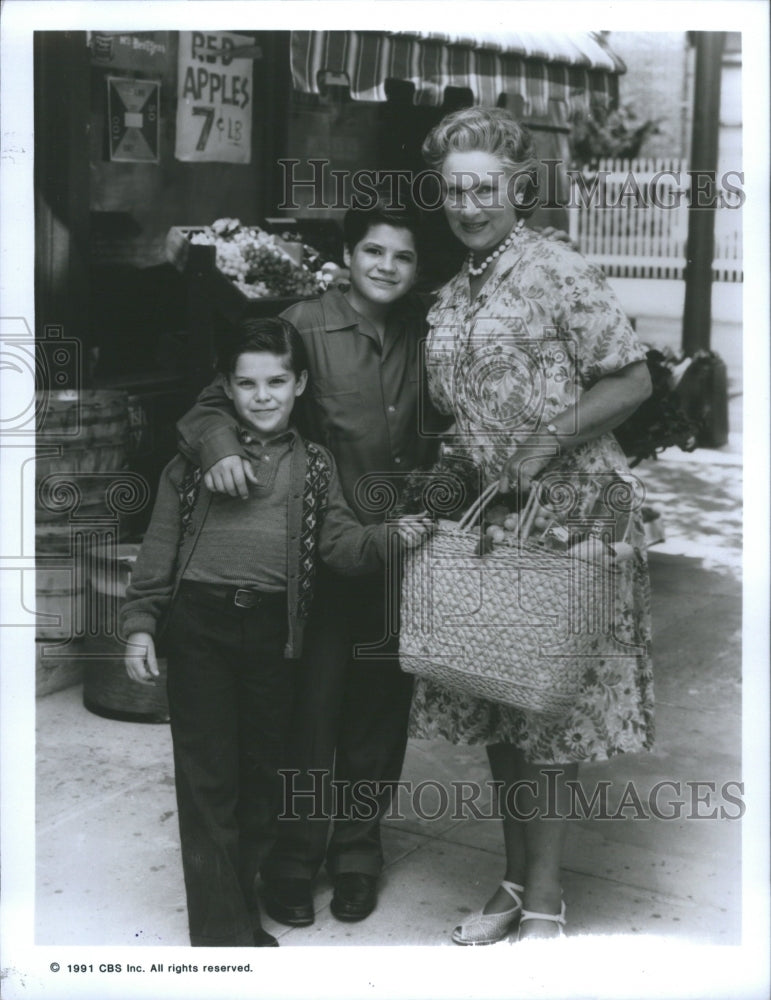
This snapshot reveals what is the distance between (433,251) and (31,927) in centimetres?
228

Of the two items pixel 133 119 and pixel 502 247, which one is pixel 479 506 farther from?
pixel 133 119

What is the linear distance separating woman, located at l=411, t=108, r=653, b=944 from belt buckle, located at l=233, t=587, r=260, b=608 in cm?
59

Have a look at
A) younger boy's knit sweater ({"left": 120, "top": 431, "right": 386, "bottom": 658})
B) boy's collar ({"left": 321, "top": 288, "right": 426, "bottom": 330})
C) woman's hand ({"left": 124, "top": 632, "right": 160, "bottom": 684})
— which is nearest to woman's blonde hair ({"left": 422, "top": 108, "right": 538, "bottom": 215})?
boy's collar ({"left": 321, "top": 288, "right": 426, "bottom": 330})

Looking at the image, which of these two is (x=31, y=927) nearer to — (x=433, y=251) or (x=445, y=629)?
(x=445, y=629)

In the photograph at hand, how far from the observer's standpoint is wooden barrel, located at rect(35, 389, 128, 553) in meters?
5.03

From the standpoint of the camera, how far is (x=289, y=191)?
668 cm

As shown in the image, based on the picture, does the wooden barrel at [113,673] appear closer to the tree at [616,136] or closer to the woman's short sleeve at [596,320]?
the woman's short sleeve at [596,320]

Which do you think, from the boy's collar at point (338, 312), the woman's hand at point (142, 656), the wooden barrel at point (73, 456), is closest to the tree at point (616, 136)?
the wooden barrel at point (73, 456)

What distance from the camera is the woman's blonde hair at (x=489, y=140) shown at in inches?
124

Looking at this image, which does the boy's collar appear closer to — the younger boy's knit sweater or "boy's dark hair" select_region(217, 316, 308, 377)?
"boy's dark hair" select_region(217, 316, 308, 377)

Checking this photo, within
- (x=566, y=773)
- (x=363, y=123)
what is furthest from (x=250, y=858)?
(x=363, y=123)

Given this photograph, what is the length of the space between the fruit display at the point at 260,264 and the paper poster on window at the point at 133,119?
461 millimetres

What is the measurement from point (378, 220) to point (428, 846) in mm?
1823

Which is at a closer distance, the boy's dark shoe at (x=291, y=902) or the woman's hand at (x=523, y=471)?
the woman's hand at (x=523, y=471)
